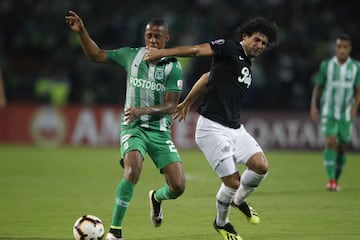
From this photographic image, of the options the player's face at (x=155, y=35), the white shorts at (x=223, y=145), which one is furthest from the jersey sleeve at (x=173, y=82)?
the white shorts at (x=223, y=145)

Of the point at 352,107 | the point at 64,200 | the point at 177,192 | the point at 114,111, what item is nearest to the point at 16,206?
the point at 64,200

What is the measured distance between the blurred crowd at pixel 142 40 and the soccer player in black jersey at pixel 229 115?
13.8 m

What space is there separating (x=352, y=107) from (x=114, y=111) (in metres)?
10.1

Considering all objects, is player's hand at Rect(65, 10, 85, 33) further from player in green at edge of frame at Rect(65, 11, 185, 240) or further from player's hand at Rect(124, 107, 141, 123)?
player's hand at Rect(124, 107, 141, 123)

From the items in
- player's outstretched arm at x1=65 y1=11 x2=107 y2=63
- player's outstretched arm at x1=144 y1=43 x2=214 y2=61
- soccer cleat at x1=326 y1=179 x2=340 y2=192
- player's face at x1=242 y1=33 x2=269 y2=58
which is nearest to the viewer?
player's outstretched arm at x1=144 y1=43 x2=214 y2=61

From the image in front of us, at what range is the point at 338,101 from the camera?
13438 mm

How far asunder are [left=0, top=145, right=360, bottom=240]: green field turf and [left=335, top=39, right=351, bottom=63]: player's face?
7.04 ft

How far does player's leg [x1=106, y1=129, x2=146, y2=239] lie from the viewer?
7938 millimetres

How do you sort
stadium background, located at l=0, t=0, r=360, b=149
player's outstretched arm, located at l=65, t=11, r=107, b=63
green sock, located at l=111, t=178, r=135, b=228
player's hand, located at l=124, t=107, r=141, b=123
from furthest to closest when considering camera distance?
stadium background, located at l=0, t=0, r=360, b=149, player's outstretched arm, located at l=65, t=11, r=107, b=63, player's hand, located at l=124, t=107, r=141, b=123, green sock, located at l=111, t=178, r=135, b=228

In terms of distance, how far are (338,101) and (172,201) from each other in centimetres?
348

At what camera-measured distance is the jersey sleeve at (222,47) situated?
8218mm

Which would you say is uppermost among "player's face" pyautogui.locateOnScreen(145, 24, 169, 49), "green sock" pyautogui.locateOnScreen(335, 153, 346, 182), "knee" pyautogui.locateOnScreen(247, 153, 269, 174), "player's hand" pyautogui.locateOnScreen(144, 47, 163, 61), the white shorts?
"player's face" pyautogui.locateOnScreen(145, 24, 169, 49)

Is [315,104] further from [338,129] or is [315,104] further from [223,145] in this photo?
[223,145]

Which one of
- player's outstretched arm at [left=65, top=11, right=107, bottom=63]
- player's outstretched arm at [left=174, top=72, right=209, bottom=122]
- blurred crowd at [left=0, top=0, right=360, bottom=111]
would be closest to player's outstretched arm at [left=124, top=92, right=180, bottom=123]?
player's outstretched arm at [left=174, top=72, right=209, bottom=122]
